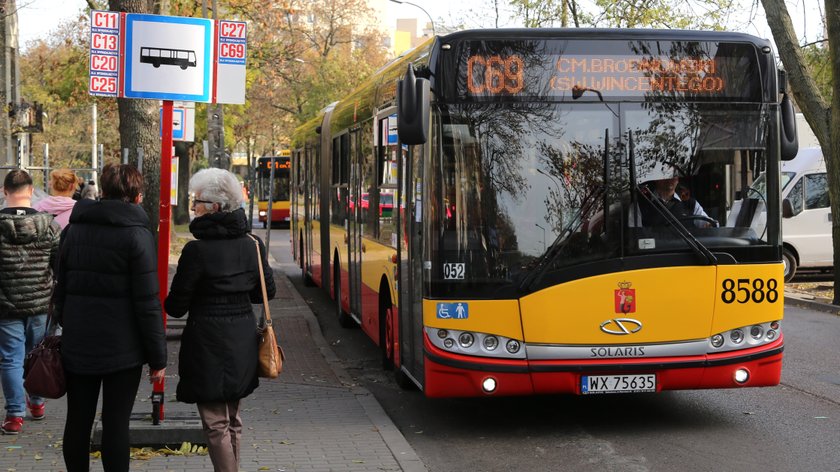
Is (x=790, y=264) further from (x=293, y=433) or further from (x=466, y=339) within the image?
(x=293, y=433)

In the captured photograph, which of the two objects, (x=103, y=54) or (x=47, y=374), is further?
(x=103, y=54)

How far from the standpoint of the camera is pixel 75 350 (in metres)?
5.44

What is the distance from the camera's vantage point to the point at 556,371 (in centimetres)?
777

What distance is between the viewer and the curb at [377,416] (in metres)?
7.08

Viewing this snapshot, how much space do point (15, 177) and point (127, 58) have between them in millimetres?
1058

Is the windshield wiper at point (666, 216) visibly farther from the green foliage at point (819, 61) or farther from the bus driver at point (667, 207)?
the green foliage at point (819, 61)

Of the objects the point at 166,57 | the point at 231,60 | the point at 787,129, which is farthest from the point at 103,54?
the point at 787,129

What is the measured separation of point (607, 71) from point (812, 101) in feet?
39.1

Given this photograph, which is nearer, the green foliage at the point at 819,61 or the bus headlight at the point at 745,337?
the bus headlight at the point at 745,337

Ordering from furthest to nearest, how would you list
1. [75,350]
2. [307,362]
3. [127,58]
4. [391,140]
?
[307,362], [391,140], [127,58], [75,350]

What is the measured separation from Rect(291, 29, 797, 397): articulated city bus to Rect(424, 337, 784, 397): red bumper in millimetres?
10

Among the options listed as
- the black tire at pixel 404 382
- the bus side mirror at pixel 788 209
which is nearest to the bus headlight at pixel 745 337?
the black tire at pixel 404 382

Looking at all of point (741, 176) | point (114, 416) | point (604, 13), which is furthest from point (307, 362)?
point (604, 13)

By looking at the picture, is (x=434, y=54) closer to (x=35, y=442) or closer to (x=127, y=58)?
(x=127, y=58)
